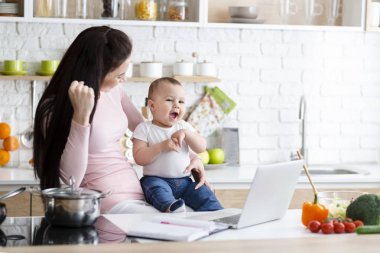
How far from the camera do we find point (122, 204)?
348 cm

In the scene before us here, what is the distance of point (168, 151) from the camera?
3623mm

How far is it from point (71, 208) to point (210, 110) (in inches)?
98.2

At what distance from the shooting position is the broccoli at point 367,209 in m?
2.98

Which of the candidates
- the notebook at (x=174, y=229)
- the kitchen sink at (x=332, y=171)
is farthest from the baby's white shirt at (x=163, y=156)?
the kitchen sink at (x=332, y=171)

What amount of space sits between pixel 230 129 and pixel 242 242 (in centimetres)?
250

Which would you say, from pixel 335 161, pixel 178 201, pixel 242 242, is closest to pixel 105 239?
pixel 242 242

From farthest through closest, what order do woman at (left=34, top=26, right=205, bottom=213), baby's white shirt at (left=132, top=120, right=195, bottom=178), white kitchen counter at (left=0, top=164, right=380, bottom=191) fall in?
white kitchen counter at (left=0, top=164, right=380, bottom=191)
baby's white shirt at (left=132, top=120, right=195, bottom=178)
woman at (left=34, top=26, right=205, bottom=213)

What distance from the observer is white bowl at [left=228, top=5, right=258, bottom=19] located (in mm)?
4969

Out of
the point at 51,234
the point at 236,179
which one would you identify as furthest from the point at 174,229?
the point at 236,179

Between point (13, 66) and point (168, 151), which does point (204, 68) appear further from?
point (168, 151)

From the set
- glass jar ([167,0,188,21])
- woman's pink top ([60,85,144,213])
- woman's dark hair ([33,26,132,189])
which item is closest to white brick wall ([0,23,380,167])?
glass jar ([167,0,188,21])

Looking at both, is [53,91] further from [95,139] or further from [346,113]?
[346,113]

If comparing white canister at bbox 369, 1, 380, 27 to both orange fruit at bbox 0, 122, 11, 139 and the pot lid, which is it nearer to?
orange fruit at bbox 0, 122, 11, 139

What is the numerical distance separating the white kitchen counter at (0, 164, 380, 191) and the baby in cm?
89
